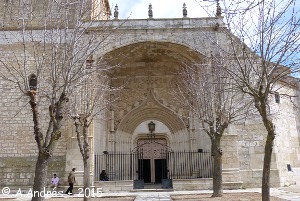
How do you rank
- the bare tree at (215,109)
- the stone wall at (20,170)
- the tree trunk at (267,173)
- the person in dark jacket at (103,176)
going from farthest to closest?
the person in dark jacket at (103,176) < the stone wall at (20,170) < the bare tree at (215,109) < the tree trunk at (267,173)

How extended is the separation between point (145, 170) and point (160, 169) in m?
0.78

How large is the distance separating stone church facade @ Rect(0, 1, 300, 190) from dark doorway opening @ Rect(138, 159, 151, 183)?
51 millimetres

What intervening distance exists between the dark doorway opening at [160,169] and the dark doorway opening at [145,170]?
0.38 m

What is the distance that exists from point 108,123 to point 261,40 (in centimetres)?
1038

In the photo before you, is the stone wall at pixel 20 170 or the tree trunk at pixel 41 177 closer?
the tree trunk at pixel 41 177

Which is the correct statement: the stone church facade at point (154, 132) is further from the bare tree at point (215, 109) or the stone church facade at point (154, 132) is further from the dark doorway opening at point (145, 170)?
the bare tree at point (215, 109)

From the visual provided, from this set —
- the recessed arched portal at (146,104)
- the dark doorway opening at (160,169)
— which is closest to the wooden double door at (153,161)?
the dark doorway opening at (160,169)

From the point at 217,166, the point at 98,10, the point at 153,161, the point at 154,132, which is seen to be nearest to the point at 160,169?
the point at 153,161

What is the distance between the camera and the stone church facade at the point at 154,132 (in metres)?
13.5

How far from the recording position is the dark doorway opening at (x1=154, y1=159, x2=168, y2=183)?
658 inches

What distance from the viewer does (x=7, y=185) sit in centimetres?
1336

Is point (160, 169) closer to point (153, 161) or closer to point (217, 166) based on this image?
point (153, 161)

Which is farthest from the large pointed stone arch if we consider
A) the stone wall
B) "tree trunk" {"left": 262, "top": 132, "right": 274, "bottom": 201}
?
"tree trunk" {"left": 262, "top": 132, "right": 274, "bottom": 201}

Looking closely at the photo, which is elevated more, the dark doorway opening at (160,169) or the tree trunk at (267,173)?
the tree trunk at (267,173)
